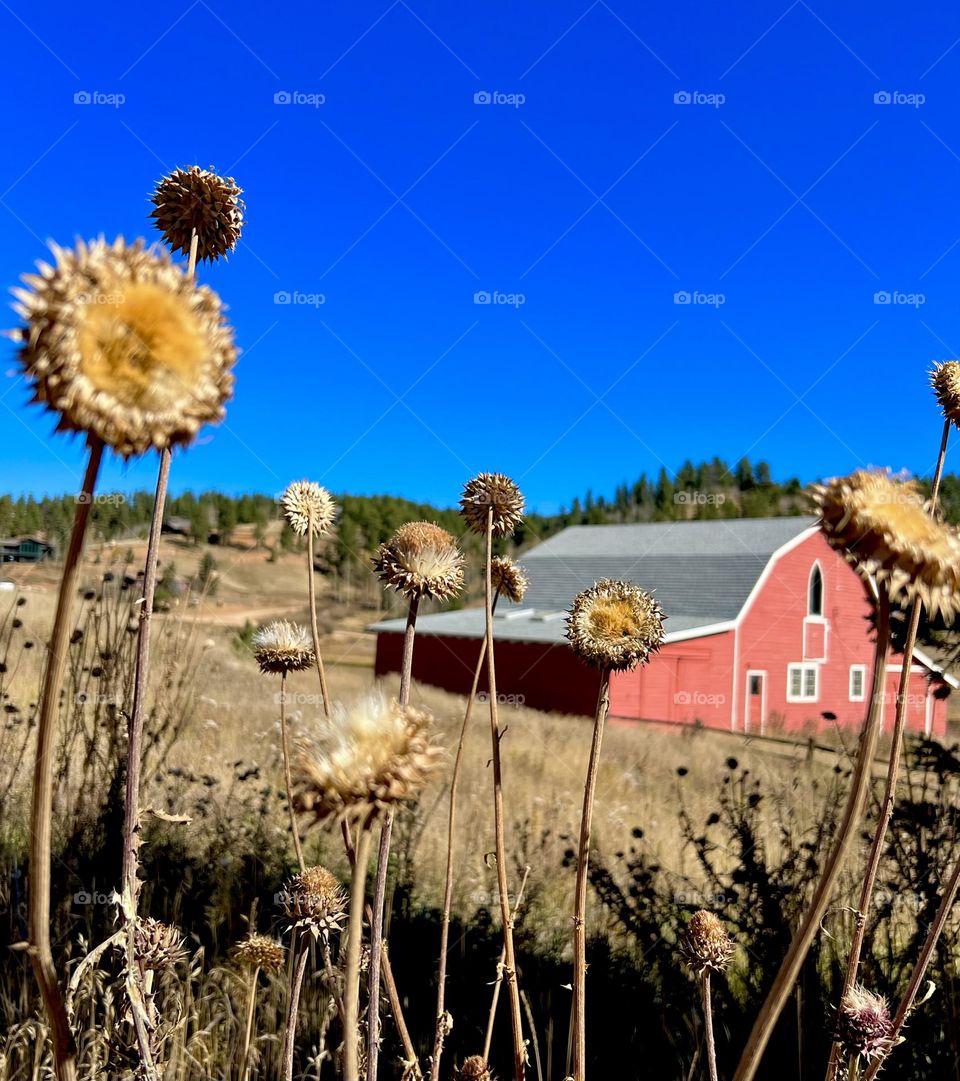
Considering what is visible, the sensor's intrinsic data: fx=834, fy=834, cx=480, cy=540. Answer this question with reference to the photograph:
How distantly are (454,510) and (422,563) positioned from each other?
14.6m

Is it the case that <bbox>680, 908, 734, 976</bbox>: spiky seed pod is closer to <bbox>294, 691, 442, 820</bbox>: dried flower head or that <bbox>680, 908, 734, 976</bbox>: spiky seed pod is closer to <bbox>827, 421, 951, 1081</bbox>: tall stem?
<bbox>827, 421, 951, 1081</bbox>: tall stem

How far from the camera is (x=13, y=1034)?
3.05 metres

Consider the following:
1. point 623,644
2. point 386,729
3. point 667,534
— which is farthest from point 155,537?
point 667,534

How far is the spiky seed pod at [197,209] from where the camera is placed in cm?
201

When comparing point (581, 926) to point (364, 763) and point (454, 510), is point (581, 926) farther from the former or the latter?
point (454, 510)

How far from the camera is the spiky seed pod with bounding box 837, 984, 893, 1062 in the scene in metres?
1.72

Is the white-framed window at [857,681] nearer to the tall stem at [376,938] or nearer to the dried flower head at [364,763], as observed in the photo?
the tall stem at [376,938]

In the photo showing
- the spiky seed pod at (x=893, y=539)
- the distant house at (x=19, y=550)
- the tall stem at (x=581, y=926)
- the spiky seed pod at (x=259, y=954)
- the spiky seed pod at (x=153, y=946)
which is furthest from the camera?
the distant house at (x=19, y=550)

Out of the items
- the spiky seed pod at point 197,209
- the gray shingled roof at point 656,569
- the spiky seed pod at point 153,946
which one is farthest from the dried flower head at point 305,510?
the gray shingled roof at point 656,569

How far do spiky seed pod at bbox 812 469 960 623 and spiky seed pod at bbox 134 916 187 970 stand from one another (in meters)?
1.46

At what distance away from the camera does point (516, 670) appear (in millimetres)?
25828

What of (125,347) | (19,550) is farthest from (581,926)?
(19,550)

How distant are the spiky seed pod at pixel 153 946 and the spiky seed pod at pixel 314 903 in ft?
0.95

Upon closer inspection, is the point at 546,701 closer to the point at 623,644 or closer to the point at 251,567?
the point at 623,644
